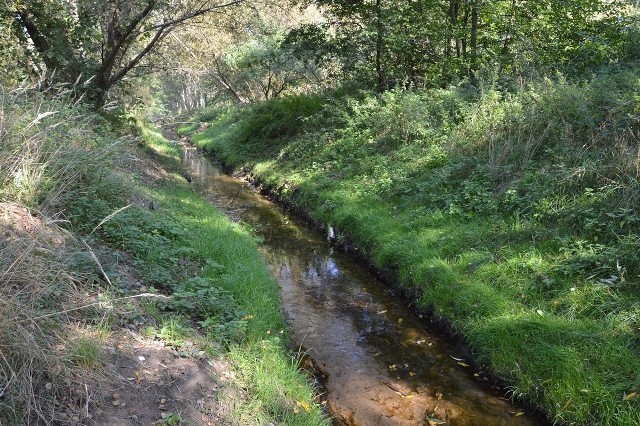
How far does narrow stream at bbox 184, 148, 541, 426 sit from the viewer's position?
5.19m

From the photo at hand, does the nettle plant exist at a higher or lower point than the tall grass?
lower

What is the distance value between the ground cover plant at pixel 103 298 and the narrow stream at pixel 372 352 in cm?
65

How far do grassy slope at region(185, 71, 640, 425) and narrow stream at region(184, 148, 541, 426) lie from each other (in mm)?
388

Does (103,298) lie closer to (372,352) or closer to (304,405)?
(304,405)

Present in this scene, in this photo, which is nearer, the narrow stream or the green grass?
the green grass

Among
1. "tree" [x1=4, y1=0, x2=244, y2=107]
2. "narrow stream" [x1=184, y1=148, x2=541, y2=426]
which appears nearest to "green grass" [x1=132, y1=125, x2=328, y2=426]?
"narrow stream" [x1=184, y1=148, x2=541, y2=426]

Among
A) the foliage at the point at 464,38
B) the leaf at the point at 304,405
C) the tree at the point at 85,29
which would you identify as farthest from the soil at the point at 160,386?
the foliage at the point at 464,38

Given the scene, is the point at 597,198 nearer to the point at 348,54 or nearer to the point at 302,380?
the point at 302,380

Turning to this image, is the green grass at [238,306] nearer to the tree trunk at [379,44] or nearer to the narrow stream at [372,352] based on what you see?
the narrow stream at [372,352]

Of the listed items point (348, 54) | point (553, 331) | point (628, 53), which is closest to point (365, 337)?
point (553, 331)

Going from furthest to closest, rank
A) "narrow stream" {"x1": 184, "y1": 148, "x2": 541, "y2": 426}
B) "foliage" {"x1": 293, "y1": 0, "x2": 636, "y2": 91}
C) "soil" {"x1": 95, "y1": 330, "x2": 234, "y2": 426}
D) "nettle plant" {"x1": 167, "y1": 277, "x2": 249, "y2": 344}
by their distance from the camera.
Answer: "foliage" {"x1": 293, "y1": 0, "x2": 636, "y2": 91} → "narrow stream" {"x1": 184, "y1": 148, "x2": 541, "y2": 426} → "nettle plant" {"x1": 167, "y1": 277, "x2": 249, "y2": 344} → "soil" {"x1": 95, "y1": 330, "x2": 234, "y2": 426}

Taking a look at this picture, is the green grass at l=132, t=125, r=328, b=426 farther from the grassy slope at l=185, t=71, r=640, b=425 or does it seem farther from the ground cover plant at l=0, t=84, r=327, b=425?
the grassy slope at l=185, t=71, r=640, b=425

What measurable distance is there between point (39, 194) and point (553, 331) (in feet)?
19.3

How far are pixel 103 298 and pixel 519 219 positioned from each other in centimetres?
620
